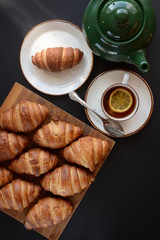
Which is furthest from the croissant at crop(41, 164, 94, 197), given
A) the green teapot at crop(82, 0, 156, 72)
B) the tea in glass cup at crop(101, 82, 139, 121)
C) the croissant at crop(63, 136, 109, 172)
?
the green teapot at crop(82, 0, 156, 72)

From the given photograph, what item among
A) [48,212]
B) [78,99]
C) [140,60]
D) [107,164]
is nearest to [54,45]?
[78,99]

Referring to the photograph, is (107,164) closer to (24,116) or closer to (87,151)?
(87,151)

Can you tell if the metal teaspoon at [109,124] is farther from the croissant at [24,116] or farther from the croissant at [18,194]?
the croissant at [18,194]

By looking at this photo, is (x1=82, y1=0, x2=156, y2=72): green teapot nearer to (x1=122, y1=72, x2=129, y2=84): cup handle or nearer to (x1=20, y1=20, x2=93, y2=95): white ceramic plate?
(x1=122, y1=72, x2=129, y2=84): cup handle

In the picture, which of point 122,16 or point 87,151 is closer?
point 122,16

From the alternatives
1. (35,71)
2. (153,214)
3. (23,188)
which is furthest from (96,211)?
(35,71)
